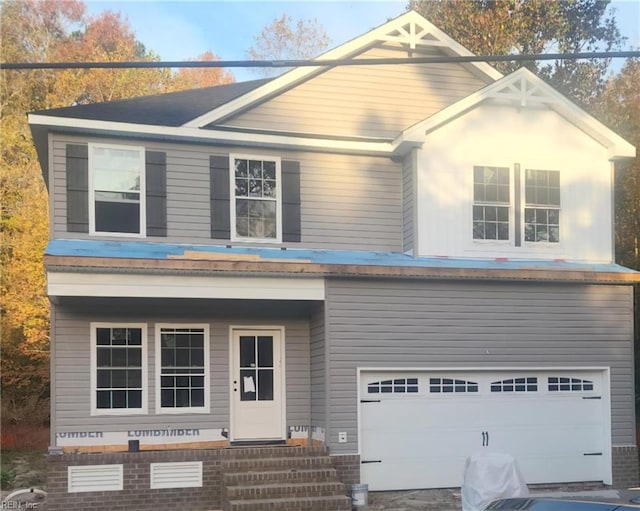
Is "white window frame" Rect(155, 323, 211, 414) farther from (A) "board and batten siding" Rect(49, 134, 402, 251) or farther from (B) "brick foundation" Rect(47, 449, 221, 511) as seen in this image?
(A) "board and batten siding" Rect(49, 134, 402, 251)

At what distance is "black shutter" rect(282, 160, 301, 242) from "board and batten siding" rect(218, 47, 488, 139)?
2.58 feet

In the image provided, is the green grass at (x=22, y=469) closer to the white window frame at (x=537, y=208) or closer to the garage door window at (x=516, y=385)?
the garage door window at (x=516, y=385)

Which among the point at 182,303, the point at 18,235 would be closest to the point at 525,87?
the point at 182,303

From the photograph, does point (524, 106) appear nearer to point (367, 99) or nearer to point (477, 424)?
point (367, 99)

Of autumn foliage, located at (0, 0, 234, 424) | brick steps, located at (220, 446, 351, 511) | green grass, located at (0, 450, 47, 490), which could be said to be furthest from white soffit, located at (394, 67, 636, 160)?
autumn foliage, located at (0, 0, 234, 424)

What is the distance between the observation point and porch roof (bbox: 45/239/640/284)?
11.9m

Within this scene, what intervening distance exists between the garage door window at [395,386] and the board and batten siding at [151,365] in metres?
1.29

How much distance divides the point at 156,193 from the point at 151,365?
2804 millimetres

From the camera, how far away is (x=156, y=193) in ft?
44.3

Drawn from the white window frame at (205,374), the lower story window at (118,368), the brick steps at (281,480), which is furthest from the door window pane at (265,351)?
the lower story window at (118,368)

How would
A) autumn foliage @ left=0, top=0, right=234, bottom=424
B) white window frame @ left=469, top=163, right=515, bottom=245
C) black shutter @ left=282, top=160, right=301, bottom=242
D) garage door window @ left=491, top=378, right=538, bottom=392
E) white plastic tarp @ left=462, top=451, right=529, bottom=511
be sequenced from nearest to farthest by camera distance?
white plastic tarp @ left=462, top=451, right=529, bottom=511 < garage door window @ left=491, top=378, right=538, bottom=392 < black shutter @ left=282, top=160, right=301, bottom=242 < white window frame @ left=469, top=163, right=515, bottom=245 < autumn foliage @ left=0, top=0, right=234, bottom=424

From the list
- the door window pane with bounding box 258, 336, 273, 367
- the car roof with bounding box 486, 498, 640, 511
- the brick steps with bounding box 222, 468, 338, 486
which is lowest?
the brick steps with bounding box 222, 468, 338, 486

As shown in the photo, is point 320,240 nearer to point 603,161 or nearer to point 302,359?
point 302,359

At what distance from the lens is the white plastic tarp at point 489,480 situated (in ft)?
32.6
